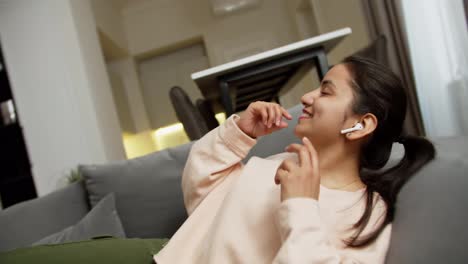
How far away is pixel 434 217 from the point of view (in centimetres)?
60

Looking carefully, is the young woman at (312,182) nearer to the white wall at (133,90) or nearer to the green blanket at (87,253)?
the green blanket at (87,253)

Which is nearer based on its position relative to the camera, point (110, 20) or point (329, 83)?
point (329, 83)

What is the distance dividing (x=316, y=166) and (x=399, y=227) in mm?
173

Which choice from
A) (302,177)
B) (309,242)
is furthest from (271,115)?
(309,242)

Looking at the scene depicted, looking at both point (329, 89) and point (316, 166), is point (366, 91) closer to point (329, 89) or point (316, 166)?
point (329, 89)

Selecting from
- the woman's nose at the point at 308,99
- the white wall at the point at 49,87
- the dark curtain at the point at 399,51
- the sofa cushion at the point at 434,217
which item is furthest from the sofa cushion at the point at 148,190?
the white wall at the point at 49,87

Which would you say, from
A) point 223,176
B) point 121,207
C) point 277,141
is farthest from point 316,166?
point 121,207

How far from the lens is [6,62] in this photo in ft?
9.73

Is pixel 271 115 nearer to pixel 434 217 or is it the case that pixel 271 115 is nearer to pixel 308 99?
pixel 308 99

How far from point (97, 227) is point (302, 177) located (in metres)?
0.78

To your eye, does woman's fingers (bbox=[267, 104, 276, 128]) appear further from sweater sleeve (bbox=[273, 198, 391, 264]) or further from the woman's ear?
sweater sleeve (bbox=[273, 198, 391, 264])

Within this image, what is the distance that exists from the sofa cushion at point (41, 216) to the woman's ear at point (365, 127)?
102 centimetres

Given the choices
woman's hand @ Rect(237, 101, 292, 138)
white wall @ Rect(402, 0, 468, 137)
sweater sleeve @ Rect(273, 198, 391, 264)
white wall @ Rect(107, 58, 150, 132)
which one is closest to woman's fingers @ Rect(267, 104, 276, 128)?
woman's hand @ Rect(237, 101, 292, 138)

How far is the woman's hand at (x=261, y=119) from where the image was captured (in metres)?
0.92
